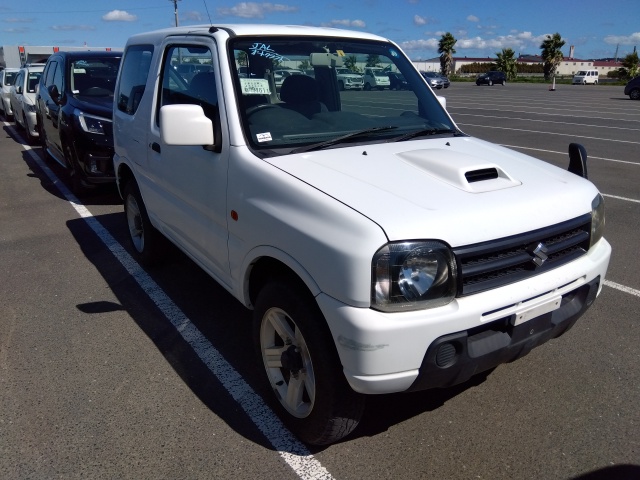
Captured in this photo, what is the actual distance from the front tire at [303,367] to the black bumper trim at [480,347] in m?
0.36

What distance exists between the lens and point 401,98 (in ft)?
13.2

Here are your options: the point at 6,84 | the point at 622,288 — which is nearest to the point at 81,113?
the point at 622,288

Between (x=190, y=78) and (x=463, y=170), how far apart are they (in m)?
2.08

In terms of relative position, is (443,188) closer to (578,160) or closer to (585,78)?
(578,160)

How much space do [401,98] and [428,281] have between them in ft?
6.98

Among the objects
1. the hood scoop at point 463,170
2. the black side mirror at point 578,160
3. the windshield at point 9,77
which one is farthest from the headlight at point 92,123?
the windshield at point 9,77

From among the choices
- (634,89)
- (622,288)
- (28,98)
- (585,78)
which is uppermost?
(28,98)

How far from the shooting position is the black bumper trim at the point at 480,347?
2.31m

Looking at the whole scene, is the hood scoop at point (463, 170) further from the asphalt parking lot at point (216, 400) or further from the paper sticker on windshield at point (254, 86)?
the asphalt parking lot at point (216, 400)

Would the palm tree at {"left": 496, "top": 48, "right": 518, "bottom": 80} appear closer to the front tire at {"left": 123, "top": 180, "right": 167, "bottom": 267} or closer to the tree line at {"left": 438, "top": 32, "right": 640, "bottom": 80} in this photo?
the tree line at {"left": 438, "top": 32, "right": 640, "bottom": 80}

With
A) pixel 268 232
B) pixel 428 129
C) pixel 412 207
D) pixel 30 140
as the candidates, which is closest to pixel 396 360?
pixel 412 207

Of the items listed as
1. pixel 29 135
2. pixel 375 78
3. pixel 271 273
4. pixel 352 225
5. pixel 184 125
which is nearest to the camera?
pixel 352 225

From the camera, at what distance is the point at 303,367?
9.01 feet

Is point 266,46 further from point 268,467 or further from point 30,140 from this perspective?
point 30,140
